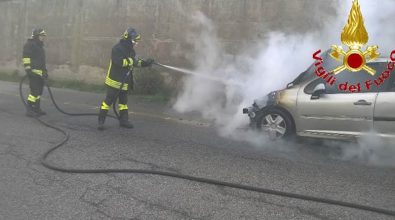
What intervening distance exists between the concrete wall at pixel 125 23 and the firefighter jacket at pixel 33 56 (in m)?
3.89

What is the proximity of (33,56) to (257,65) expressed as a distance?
4557 millimetres

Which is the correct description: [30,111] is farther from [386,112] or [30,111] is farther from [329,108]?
[386,112]

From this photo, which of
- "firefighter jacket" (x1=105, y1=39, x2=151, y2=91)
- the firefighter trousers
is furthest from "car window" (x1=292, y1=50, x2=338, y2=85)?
the firefighter trousers

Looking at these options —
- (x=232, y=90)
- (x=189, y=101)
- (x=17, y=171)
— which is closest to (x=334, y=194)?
(x=17, y=171)

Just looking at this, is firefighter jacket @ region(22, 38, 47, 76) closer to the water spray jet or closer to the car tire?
the water spray jet

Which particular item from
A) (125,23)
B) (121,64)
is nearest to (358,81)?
(121,64)

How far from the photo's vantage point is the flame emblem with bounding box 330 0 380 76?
6387mm

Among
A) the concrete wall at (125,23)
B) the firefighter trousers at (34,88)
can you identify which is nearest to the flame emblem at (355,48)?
the concrete wall at (125,23)

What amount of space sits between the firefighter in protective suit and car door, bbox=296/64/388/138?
292 cm

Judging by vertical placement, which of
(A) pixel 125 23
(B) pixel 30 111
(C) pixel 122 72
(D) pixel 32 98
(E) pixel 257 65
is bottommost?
(B) pixel 30 111

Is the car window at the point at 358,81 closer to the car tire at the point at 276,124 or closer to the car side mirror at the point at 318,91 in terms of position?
the car side mirror at the point at 318,91

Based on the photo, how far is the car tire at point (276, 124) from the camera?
22.5 feet

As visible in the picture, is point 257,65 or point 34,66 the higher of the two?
point 257,65

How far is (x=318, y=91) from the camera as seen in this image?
21.5 feet
